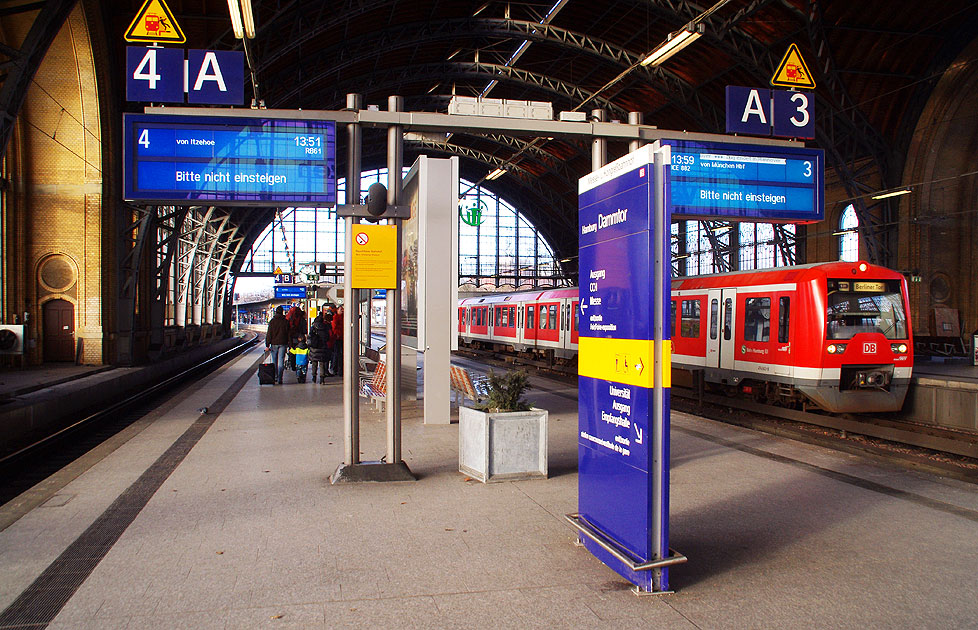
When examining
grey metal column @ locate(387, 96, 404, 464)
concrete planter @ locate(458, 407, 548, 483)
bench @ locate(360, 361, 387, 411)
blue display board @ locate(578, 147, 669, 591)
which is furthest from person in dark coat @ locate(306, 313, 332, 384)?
blue display board @ locate(578, 147, 669, 591)

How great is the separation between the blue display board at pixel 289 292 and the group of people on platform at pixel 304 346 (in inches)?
461

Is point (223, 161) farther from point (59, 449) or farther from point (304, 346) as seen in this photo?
point (304, 346)

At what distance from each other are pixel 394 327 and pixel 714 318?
7884 mm

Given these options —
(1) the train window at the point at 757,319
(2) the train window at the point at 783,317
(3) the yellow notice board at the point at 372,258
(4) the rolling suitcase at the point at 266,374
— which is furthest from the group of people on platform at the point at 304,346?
(2) the train window at the point at 783,317

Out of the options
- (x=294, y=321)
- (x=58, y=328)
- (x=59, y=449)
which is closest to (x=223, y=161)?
(x=59, y=449)

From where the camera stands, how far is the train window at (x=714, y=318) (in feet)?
41.6

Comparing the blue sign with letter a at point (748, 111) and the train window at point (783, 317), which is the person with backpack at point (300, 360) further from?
the blue sign with letter a at point (748, 111)

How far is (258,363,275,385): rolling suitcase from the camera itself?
620 inches

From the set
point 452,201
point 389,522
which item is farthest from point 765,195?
point 389,522

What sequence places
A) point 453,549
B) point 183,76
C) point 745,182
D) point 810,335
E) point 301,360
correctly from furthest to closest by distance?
1. point 301,360
2. point 810,335
3. point 745,182
4. point 183,76
5. point 453,549

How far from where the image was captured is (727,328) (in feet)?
40.4

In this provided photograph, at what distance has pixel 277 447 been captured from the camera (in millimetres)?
8414

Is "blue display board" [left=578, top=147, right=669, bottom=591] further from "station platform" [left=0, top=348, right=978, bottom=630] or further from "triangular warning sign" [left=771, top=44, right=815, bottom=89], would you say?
"triangular warning sign" [left=771, top=44, right=815, bottom=89]

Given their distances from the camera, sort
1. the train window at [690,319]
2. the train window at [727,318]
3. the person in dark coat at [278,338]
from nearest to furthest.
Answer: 1. the train window at [727,318]
2. the train window at [690,319]
3. the person in dark coat at [278,338]
